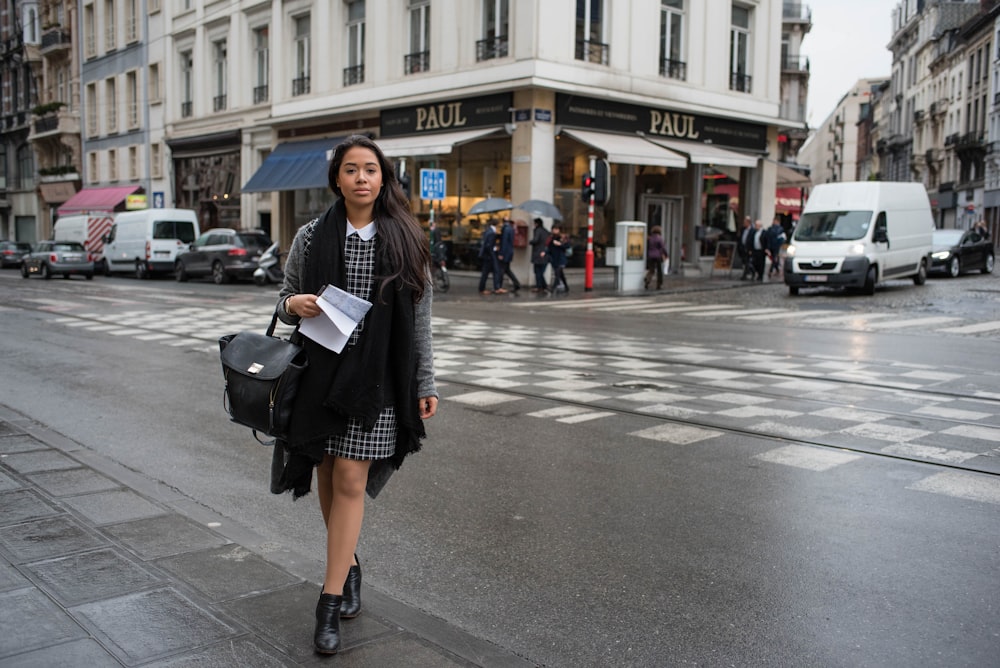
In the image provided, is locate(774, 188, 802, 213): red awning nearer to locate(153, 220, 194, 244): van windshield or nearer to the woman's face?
locate(153, 220, 194, 244): van windshield

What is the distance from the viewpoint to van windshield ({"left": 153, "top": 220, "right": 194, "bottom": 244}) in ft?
101

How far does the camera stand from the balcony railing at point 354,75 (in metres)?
28.6

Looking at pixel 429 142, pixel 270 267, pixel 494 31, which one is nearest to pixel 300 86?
pixel 429 142

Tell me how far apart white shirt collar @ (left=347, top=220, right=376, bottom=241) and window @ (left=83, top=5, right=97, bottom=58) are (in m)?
48.2

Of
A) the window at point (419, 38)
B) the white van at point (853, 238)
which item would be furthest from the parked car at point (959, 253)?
the window at point (419, 38)

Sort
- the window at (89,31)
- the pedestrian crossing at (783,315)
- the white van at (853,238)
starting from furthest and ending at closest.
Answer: the window at (89,31) → the white van at (853,238) → the pedestrian crossing at (783,315)

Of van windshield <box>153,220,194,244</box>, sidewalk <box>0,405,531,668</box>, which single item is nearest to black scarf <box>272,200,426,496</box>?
sidewalk <box>0,405,531,668</box>

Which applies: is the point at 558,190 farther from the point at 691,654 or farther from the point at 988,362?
the point at 691,654

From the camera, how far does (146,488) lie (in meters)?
5.24

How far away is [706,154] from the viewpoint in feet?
91.1

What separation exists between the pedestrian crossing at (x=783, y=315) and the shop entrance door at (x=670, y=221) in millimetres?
8774

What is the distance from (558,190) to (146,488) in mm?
21270

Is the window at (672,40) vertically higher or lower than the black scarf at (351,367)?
higher

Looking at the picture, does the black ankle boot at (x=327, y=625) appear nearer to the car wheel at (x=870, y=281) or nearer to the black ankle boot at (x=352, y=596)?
the black ankle boot at (x=352, y=596)
